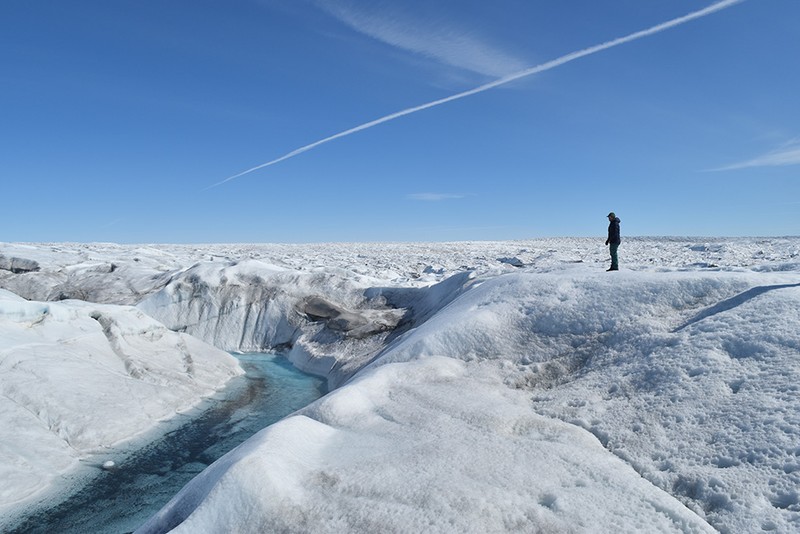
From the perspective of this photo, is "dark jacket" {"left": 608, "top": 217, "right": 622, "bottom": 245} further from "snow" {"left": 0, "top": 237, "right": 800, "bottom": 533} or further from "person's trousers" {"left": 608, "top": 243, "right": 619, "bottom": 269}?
"snow" {"left": 0, "top": 237, "right": 800, "bottom": 533}

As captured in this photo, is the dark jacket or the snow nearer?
the snow

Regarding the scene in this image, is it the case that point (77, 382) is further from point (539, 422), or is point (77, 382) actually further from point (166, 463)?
point (539, 422)

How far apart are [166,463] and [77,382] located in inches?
93.7

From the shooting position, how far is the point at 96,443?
7.57m

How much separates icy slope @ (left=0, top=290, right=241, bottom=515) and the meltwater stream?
523mm

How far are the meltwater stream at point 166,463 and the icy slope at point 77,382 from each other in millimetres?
523

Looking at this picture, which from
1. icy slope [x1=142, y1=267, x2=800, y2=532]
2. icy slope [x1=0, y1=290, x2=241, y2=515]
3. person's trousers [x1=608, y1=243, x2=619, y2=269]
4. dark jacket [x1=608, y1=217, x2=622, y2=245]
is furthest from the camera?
dark jacket [x1=608, y1=217, x2=622, y2=245]

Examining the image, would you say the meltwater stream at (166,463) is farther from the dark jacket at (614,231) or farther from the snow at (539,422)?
the dark jacket at (614,231)

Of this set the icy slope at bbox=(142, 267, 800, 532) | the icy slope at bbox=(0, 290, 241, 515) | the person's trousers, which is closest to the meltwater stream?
the icy slope at bbox=(0, 290, 241, 515)

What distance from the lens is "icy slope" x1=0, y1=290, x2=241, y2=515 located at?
22.6ft

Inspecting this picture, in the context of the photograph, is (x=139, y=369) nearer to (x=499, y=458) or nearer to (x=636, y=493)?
(x=499, y=458)

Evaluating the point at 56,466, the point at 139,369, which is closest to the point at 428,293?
the point at 139,369

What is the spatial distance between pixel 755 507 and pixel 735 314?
2861 mm

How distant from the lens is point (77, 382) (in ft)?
27.6
